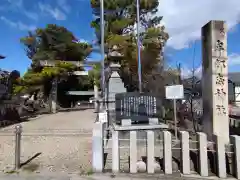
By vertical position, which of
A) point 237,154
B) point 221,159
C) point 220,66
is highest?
point 220,66

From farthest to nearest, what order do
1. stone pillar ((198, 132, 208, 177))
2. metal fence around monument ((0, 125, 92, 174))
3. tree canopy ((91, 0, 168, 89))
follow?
tree canopy ((91, 0, 168, 89)) < metal fence around monument ((0, 125, 92, 174)) < stone pillar ((198, 132, 208, 177))

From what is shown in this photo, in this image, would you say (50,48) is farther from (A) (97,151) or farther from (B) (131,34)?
(A) (97,151)

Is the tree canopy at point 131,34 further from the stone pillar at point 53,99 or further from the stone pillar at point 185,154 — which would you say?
the stone pillar at point 185,154

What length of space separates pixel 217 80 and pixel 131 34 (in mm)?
19337

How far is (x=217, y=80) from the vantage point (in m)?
7.08

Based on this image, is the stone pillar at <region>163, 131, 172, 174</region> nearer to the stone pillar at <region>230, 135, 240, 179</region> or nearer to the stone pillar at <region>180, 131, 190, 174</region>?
the stone pillar at <region>180, 131, 190, 174</region>

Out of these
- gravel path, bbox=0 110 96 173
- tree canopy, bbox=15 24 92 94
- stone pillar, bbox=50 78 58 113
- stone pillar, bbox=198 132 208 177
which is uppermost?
tree canopy, bbox=15 24 92 94

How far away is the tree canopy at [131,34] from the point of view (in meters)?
22.5

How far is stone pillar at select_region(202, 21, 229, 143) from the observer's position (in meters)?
6.97

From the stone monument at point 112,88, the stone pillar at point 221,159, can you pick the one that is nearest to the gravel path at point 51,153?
the stone monument at point 112,88

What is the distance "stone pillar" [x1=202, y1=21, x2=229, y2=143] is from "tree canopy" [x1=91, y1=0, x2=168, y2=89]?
13.8 meters

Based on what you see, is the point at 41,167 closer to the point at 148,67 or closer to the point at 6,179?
the point at 6,179

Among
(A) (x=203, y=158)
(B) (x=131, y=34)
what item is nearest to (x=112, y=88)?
(A) (x=203, y=158)

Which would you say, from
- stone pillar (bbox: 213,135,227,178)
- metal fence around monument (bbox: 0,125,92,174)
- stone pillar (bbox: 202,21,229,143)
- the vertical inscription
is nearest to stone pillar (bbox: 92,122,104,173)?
metal fence around monument (bbox: 0,125,92,174)
